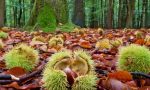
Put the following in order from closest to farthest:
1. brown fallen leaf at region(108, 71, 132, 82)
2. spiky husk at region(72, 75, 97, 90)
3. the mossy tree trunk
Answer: spiky husk at region(72, 75, 97, 90) < brown fallen leaf at region(108, 71, 132, 82) < the mossy tree trunk

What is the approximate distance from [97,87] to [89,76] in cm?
14

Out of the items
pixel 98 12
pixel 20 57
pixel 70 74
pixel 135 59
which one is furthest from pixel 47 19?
pixel 98 12

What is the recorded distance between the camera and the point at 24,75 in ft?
6.26

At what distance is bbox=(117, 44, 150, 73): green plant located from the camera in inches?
69.9

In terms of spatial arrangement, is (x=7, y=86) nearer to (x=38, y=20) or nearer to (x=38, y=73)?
(x=38, y=73)

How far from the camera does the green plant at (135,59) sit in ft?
5.82

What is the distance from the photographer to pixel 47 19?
951 centimetres

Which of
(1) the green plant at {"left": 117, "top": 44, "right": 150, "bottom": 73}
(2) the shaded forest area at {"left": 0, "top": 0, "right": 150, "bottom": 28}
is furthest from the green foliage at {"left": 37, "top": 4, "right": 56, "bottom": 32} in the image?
(2) the shaded forest area at {"left": 0, "top": 0, "right": 150, "bottom": 28}

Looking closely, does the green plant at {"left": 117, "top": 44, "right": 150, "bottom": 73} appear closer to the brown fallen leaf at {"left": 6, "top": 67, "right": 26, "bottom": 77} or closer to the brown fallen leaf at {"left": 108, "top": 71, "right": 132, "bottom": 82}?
the brown fallen leaf at {"left": 108, "top": 71, "right": 132, "bottom": 82}

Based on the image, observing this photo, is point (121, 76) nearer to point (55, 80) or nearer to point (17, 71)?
point (55, 80)

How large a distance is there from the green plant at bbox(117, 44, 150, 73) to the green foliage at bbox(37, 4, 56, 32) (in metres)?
7.43

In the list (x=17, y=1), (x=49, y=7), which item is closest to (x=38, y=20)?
(x=49, y=7)

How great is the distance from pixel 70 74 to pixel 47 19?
8139 millimetres

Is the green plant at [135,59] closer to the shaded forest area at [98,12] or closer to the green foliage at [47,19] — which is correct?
the green foliage at [47,19]
